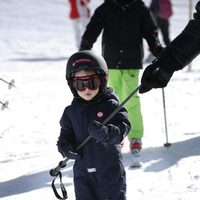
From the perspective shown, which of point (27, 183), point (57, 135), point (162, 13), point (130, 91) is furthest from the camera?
point (162, 13)

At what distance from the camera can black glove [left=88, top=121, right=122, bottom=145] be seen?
11.0 ft

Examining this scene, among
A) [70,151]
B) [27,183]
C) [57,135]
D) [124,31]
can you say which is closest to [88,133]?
[70,151]

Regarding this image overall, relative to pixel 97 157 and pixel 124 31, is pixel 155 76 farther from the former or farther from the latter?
pixel 124 31

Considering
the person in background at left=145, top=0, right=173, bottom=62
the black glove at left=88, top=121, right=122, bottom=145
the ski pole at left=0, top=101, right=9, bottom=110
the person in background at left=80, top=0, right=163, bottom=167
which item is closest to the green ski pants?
the person in background at left=80, top=0, right=163, bottom=167

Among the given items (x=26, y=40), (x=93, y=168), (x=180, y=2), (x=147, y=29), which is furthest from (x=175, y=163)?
(x=180, y=2)

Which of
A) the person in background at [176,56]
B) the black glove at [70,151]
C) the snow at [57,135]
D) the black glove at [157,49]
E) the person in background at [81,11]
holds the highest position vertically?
the person in background at [176,56]

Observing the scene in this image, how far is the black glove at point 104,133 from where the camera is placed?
11.0 feet

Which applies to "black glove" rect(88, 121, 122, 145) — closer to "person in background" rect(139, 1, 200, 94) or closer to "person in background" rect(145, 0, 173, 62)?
"person in background" rect(139, 1, 200, 94)

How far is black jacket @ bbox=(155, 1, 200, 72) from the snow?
4.80 feet

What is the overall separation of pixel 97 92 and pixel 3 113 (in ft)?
11.3

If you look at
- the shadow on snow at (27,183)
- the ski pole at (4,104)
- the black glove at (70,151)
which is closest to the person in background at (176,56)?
the black glove at (70,151)

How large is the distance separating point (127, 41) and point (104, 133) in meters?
2.67

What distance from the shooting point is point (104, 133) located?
132 inches

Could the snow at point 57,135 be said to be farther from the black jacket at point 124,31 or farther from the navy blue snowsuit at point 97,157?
the navy blue snowsuit at point 97,157
